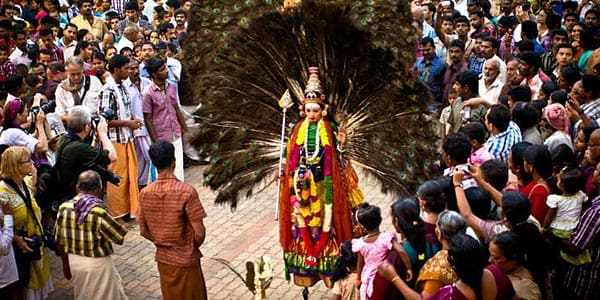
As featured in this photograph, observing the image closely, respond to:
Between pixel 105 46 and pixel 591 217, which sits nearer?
pixel 591 217

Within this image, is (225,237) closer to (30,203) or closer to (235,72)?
(235,72)

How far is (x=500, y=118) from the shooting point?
6.29m

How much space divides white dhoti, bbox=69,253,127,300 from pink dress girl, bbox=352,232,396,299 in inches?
88.3

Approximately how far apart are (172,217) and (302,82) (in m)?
2.06

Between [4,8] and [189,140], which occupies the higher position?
[4,8]

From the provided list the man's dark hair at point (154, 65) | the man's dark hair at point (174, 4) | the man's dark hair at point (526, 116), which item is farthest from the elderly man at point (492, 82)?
the man's dark hair at point (174, 4)

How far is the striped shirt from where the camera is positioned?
17.3 ft

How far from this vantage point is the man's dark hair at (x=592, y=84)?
7113mm

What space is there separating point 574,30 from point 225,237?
5.66m

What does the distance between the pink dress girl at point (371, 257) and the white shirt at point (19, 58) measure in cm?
719

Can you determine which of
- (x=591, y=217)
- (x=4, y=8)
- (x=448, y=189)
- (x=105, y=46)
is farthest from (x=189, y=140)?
(x=4, y=8)

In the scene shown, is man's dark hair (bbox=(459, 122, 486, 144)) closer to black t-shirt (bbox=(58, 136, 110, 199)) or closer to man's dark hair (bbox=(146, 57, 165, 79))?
black t-shirt (bbox=(58, 136, 110, 199))

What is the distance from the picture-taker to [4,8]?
12.3 meters

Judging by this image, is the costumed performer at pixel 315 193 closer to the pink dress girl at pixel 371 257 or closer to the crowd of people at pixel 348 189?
the crowd of people at pixel 348 189
